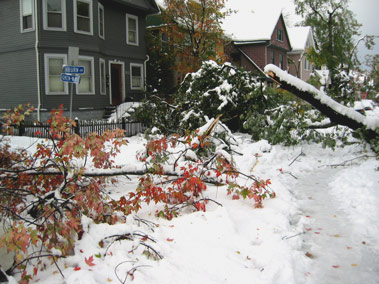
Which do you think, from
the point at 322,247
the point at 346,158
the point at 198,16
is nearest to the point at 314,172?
the point at 346,158

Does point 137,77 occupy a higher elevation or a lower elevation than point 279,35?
lower

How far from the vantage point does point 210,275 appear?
11.6ft

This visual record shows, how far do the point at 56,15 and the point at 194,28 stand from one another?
9884mm

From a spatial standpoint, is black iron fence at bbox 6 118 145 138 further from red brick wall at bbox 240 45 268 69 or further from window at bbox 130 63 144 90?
red brick wall at bbox 240 45 268 69

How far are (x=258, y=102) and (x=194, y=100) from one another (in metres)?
2.24

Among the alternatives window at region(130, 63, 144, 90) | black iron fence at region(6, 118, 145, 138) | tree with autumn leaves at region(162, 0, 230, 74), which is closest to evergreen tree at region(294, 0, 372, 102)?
tree with autumn leaves at region(162, 0, 230, 74)

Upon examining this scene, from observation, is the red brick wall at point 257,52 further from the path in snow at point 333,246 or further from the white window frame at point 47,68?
the path in snow at point 333,246

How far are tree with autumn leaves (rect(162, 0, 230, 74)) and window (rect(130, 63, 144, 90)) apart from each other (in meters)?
2.59

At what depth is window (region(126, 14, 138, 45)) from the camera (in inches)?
886

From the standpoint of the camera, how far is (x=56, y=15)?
17719mm

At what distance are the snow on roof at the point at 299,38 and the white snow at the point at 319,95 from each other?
114ft

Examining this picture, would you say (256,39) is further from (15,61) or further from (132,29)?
(15,61)

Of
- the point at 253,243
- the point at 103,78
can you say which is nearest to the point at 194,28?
the point at 103,78

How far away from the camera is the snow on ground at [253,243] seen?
11.5 feet
